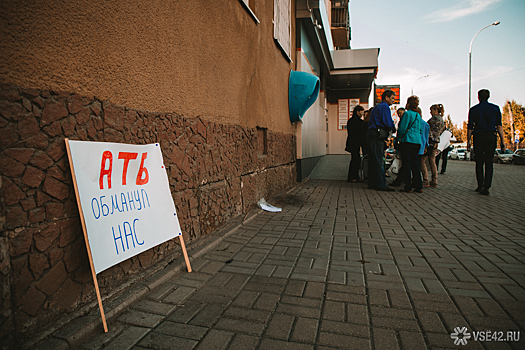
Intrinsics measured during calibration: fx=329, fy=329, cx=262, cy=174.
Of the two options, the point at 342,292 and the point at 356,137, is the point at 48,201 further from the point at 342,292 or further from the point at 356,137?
the point at 356,137

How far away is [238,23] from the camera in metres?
4.95

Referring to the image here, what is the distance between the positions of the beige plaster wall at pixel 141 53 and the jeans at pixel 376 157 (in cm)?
354

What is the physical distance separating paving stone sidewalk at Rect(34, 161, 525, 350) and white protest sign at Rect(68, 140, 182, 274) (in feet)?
1.45

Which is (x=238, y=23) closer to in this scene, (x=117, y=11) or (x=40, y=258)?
(x=117, y=11)

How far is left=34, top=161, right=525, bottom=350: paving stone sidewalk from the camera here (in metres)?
1.99

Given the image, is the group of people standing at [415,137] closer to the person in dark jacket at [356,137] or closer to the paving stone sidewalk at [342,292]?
the person in dark jacket at [356,137]

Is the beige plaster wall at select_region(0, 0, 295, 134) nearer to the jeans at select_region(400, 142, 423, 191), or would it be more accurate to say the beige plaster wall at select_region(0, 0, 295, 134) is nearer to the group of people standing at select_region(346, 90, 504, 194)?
the group of people standing at select_region(346, 90, 504, 194)

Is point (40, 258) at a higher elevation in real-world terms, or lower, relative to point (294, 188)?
higher

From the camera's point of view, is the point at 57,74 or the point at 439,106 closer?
the point at 57,74

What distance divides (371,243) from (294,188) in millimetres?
4513

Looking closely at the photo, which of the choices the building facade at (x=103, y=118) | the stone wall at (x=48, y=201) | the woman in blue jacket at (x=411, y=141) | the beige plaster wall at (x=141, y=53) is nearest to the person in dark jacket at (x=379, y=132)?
the woman in blue jacket at (x=411, y=141)

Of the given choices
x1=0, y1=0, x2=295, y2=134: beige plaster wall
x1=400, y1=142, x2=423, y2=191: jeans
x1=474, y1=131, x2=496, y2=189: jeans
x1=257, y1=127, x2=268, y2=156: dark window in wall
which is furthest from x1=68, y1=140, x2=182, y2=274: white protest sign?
x1=474, y1=131, x2=496, y2=189: jeans

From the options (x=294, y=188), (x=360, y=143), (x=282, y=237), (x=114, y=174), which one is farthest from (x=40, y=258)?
(x=360, y=143)

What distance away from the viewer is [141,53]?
2.75 m
